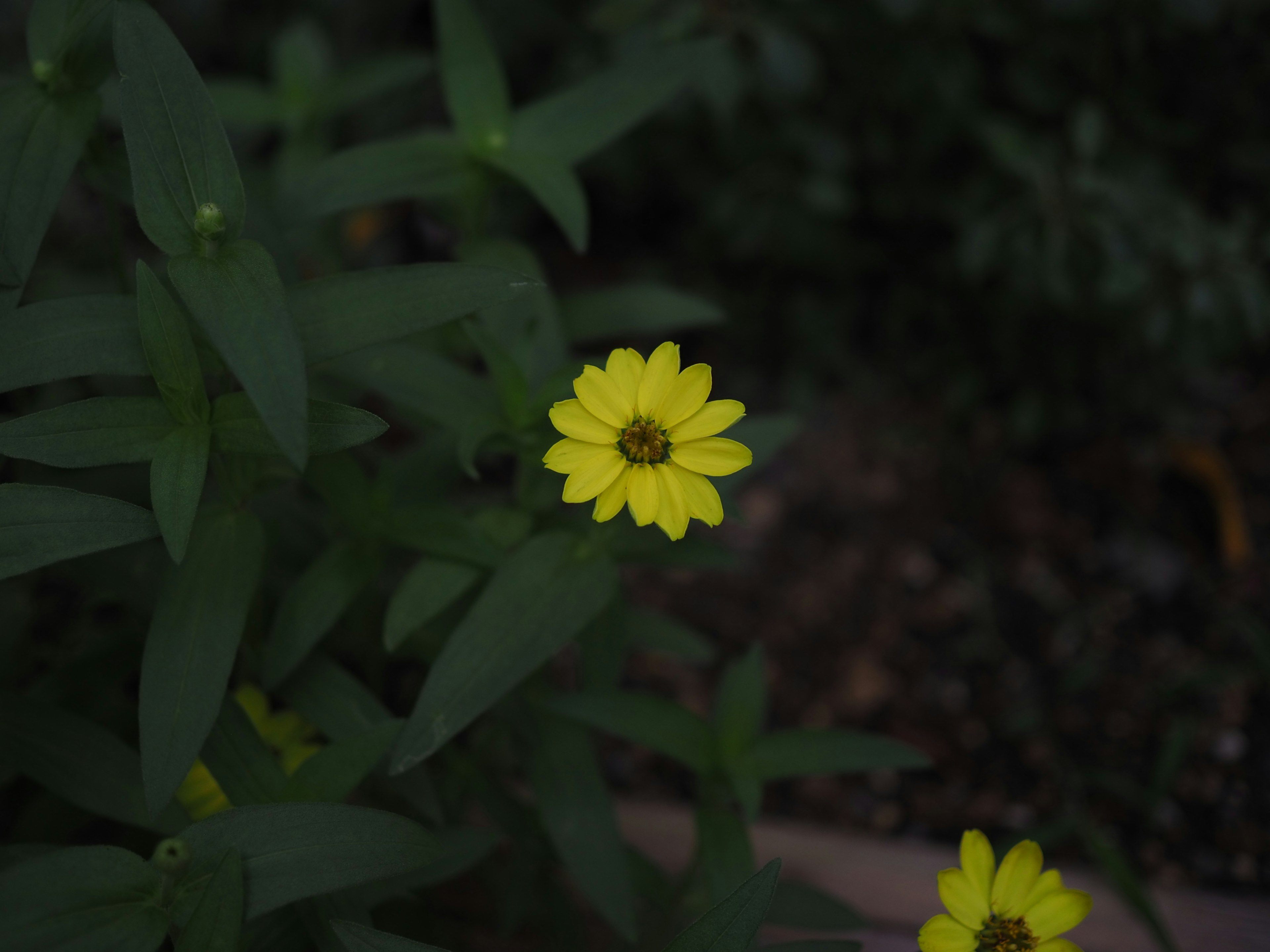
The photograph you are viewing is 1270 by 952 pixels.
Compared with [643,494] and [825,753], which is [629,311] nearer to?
[643,494]

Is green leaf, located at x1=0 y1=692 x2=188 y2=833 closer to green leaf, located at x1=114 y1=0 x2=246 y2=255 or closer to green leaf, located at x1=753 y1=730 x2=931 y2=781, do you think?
green leaf, located at x1=114 y1=0 x2=246 y2=255

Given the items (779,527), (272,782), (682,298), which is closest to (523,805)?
(272,782)

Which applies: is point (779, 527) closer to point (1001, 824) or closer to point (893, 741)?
point (1001, 824)

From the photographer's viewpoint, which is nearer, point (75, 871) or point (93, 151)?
point (75, 871)

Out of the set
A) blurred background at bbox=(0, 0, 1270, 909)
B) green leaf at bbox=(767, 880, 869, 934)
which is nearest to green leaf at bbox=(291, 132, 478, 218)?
blurred background at bbox=(0, 0, 1270, 909)

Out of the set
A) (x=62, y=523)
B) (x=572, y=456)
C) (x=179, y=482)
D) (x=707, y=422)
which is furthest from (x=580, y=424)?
(x=62, y=523)

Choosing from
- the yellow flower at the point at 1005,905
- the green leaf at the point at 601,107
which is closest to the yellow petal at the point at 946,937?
the yellow flower at the point at 1005,905

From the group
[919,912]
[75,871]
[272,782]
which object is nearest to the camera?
[75,871]
